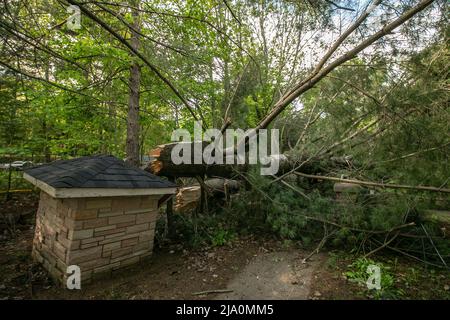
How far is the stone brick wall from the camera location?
2812mm

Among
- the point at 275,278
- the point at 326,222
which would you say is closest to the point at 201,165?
the point at 275,278

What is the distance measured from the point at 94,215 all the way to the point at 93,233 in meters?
0.25

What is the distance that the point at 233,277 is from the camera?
3240 mm

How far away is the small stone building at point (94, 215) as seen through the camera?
109 inches

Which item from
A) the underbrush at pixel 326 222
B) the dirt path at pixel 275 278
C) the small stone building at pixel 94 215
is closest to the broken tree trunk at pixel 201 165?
the underbrush at pixel 326 222

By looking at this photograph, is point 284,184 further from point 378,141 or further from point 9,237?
point 9,237

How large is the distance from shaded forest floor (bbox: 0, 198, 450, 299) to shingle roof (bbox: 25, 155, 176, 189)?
135 centimetres

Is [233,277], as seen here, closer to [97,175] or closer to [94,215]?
[94,215]

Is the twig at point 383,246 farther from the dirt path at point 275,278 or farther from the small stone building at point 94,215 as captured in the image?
the small stone building at point 94,215

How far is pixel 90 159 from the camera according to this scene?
144 inches

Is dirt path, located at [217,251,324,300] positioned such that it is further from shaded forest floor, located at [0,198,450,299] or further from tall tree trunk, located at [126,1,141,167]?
tall tree trunk, located at [126,1,141,167]

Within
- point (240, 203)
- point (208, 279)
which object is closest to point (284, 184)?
→ point (240, 203)

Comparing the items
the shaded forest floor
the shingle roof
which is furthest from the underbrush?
the shingle roof
